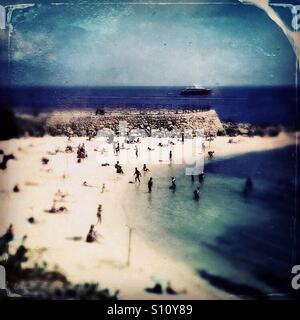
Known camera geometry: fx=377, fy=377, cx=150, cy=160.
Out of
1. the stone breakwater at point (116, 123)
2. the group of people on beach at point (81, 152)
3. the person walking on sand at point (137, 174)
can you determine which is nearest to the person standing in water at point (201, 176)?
the stone breakwater at point (116, 123)

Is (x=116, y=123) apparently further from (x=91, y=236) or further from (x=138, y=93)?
(x=91, y=236)

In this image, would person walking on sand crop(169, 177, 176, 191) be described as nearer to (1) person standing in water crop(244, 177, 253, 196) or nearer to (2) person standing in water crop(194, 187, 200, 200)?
→ (2) person standing in water crop(194, 187, 200, 200)

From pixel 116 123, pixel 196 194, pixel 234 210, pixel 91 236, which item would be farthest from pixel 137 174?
pixel 234 210

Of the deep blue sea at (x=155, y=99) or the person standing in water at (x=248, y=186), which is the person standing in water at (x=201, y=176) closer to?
the person standing in water at (x=248, y=186)

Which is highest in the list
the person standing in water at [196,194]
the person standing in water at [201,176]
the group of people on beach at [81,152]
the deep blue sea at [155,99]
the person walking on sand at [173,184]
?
the deep blue sea at [155,99]

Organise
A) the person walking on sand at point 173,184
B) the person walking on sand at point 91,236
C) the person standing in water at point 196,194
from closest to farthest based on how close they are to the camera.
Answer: the person walking on sand at point 91,236 < the person standing in water at point 196,194 < the person walking on sand at point 173,184

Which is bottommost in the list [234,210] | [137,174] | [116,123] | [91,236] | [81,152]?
[91,236]

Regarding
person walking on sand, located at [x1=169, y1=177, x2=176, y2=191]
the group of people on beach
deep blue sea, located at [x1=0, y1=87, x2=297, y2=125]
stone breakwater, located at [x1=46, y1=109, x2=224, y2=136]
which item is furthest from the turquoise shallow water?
the group of people on beach
